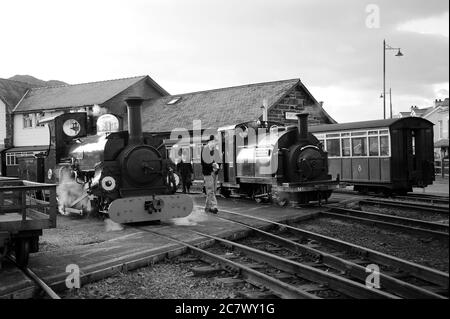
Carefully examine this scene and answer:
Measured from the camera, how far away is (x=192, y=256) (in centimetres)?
678

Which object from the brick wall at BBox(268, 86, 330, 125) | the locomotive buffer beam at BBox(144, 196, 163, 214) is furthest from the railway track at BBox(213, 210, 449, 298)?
the brick wall at BBox(268, 86, 330, 125)

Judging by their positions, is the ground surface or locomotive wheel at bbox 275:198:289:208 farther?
locomotive wheel at bbox 275:198:289:208

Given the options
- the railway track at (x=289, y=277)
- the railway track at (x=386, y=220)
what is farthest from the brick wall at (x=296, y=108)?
the railway track at (x=289, y=277)

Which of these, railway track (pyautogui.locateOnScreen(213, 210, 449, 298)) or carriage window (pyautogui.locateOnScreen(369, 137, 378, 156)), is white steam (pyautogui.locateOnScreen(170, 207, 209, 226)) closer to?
railway track (pyautogui.locateOnScreen(213, 210, 449, 298))

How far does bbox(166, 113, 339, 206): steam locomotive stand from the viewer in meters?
11.8

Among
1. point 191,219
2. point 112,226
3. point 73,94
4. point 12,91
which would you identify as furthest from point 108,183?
point 12,91

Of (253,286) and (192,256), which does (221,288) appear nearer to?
(253,286)

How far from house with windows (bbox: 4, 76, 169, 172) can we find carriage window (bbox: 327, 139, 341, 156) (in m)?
16.6

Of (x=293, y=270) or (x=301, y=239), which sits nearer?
(x=293, y=270)

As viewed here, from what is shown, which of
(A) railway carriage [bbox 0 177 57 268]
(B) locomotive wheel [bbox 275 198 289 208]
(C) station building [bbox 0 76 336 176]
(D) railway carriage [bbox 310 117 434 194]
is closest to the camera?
(A) railway carriage [bbox 0 177 57 268]

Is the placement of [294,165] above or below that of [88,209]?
above
